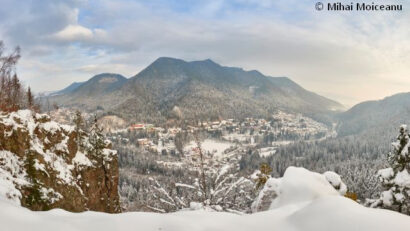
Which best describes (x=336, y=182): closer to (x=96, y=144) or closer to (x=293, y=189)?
(x=293, y=189)

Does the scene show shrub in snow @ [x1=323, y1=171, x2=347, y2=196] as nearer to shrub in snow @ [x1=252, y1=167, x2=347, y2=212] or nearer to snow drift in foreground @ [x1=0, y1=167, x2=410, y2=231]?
shrub in snow @ [x1=252, y1=167, x2=347, y2=212]

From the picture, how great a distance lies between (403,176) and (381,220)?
11323 mm

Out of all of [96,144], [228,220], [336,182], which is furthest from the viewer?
[96,144]

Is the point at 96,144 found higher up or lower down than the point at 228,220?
lower down

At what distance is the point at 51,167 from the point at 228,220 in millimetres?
11236

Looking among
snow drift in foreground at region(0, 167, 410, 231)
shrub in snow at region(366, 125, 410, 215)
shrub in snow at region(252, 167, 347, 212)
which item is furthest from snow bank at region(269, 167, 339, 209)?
shrub in snow at region(366, 125, 410, 215)

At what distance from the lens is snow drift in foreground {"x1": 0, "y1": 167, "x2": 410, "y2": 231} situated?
445 cm

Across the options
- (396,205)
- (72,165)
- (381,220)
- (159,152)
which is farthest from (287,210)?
(159,152)

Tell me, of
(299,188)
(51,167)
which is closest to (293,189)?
(299,188)

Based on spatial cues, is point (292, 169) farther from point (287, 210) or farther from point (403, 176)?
point (403, 176)

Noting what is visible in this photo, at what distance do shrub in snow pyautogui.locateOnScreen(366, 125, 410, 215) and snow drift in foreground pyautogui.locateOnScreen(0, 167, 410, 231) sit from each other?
10.7 m

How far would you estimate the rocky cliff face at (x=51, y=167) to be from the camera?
10680 millimetres

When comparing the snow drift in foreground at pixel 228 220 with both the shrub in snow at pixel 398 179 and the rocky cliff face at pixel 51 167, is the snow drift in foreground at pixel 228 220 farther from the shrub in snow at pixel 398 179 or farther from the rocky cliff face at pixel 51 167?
the shrub in snow at pixel 398 179

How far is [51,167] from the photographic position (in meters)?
13.3
